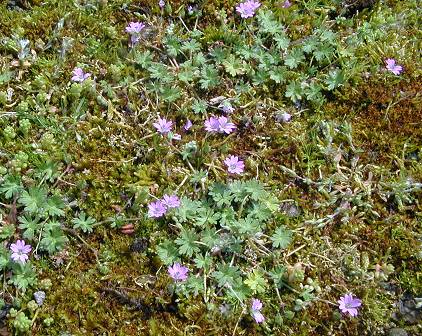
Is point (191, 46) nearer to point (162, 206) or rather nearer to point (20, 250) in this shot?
point (162, 206)

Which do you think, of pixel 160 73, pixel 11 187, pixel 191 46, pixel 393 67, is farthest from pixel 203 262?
pixel 393 67

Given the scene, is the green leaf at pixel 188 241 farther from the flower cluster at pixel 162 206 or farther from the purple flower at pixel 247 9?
the purple flower at pixel 247 9

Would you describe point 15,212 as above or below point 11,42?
below

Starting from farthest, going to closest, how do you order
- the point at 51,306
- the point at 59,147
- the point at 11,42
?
the point at 11,42 → the point at 59,147 → the point at 51,306

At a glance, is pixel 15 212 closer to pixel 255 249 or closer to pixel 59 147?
pixel 59 147

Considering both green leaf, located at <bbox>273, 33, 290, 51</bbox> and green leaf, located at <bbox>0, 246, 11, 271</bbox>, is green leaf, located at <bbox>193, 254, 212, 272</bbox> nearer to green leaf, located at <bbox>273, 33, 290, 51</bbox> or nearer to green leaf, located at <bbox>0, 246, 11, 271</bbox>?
green leaf, located at <bbox>0, 246, 11, 271</bbox>

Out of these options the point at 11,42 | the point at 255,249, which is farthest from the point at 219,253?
the point at 11,42

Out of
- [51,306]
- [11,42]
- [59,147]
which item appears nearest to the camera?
[51,306]
